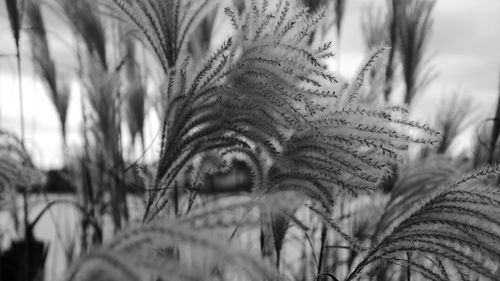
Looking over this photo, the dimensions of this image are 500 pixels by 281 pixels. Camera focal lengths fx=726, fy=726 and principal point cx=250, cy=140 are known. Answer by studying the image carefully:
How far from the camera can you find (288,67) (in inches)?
61.6

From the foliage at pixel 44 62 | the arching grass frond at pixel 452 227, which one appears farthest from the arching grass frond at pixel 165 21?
the foliage at pixel 44 62

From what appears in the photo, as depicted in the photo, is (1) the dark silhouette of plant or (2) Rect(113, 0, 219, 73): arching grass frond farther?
(1) the dark silhouette of plant

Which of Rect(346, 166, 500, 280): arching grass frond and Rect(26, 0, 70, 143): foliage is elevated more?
Rect(26, 0, 70, 143): foliage

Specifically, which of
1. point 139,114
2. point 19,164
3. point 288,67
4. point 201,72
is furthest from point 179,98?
point 139,114

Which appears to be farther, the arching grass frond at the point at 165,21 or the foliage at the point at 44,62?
the foliage at the point at 44,62

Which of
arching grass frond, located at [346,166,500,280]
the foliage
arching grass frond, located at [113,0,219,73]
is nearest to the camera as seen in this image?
arching grass frond, located at [346,166,500,280]

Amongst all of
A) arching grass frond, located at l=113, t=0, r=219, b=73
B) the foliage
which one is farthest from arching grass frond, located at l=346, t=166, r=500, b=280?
the foliage

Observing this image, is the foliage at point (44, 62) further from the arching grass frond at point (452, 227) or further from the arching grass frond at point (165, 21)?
the arching grass frond at point (452, 227)

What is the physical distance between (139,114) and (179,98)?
1996 mm

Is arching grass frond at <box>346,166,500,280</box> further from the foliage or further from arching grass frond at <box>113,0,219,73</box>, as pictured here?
the foliage

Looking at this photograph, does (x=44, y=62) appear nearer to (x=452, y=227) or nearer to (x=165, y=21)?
(x=165, y=21)

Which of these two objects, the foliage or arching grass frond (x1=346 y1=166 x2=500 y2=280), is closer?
arching grass frond (x1=346 y1=166 x2=500 y2=280)

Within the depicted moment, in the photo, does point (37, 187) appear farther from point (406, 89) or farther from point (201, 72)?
point (201, 72)

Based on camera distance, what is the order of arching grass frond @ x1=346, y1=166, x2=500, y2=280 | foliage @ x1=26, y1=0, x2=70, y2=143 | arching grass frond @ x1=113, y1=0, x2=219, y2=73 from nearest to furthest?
arching grass frond @ x1=346, y1=166, x2=500, y2=280
arching grass frond @ x1=113, y1=0, x2=219, y2=73
foliage @ x1=26, y1=0, x2=70, y2=143
